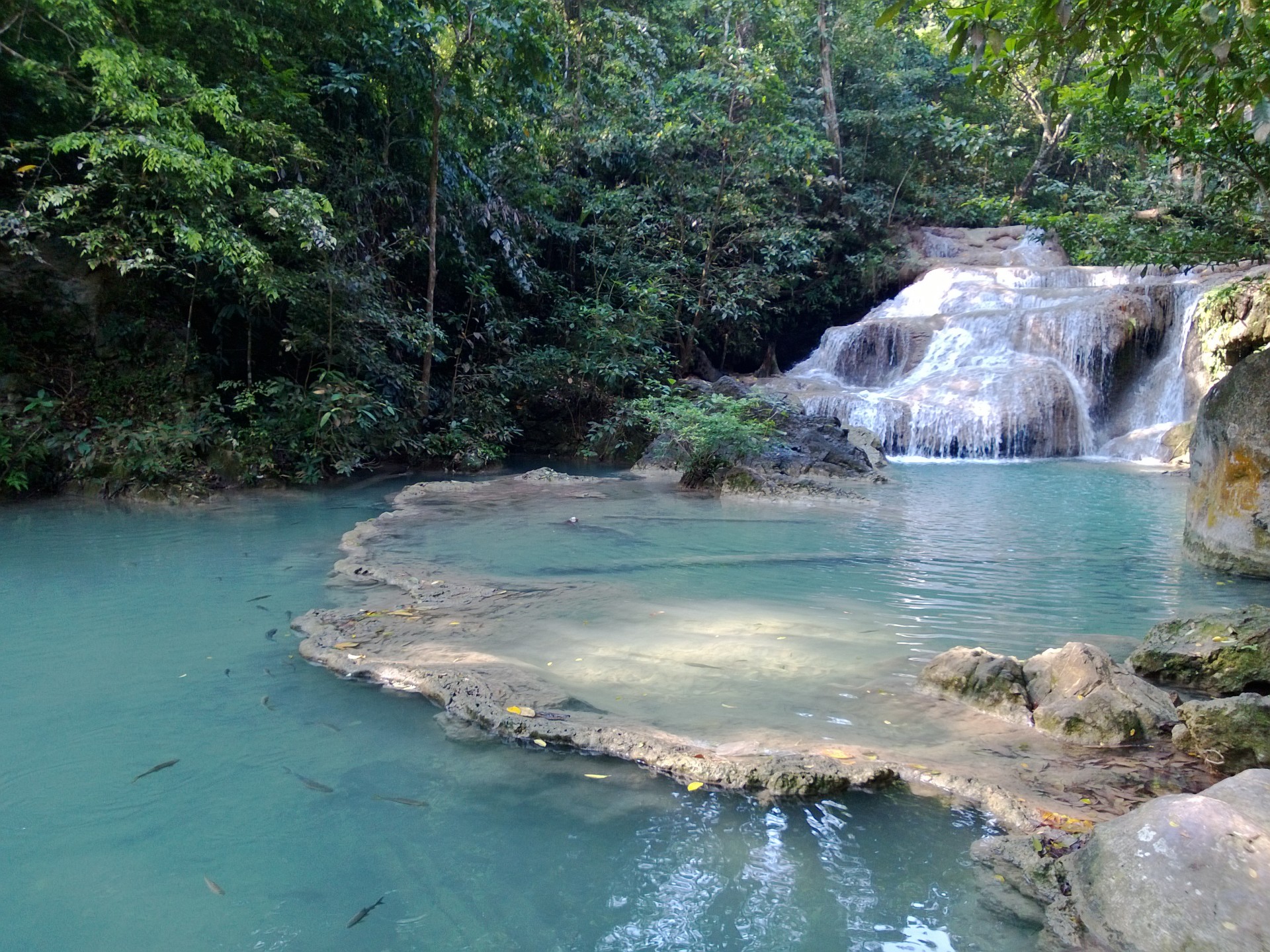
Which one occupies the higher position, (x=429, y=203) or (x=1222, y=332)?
(x=429, y=203)

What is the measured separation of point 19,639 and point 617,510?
4927 mm

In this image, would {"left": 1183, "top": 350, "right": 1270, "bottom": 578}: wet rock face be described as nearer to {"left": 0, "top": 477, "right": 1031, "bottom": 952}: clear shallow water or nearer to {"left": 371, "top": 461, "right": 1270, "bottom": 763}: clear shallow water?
{"left": 371, "top": 461, "right": 1270, "bottom": 763}: clear shallow water

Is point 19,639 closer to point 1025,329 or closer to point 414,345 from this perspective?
point 414,345

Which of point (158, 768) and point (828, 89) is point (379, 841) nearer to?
point (158, 768)

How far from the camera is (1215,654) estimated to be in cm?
371

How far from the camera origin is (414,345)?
36.8ft

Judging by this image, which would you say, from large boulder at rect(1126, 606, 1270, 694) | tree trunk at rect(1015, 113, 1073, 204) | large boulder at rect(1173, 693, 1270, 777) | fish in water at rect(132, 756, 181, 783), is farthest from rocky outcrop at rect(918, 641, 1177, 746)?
tree trunk at rect(1015, 113, 1073, 204)

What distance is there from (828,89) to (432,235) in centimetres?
1494

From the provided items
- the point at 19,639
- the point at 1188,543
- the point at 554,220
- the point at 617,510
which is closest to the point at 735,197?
the point at 554,220

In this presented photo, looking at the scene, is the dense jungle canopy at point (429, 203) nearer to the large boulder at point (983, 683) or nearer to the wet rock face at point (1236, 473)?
the wet rock face at point (1236, 473)

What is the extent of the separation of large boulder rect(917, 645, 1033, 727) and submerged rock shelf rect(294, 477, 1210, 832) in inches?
2.9

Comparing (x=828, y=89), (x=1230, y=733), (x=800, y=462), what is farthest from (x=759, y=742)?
(x=828, y=89)

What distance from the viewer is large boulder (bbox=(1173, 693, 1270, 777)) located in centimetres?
289

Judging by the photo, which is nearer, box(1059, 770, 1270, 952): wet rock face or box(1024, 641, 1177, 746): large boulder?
box(1059, 770, 1270, 952): wet rock face
